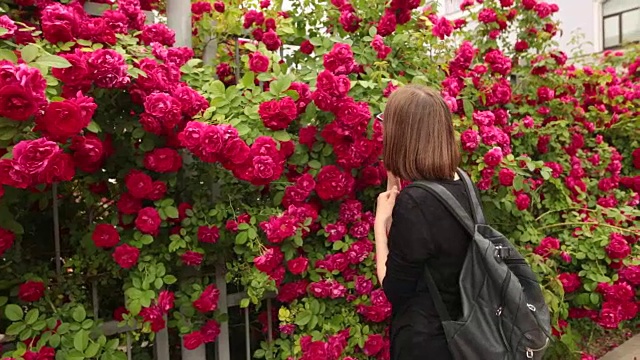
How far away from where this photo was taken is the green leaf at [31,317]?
193cm

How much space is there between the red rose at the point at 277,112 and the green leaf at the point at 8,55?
0.90 metres

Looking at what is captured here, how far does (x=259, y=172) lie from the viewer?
200cm

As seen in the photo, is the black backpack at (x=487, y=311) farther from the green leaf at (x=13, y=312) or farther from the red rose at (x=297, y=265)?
the green leaf at (x=13, y=312)

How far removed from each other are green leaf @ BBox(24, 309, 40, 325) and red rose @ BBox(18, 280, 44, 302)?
0.18ft

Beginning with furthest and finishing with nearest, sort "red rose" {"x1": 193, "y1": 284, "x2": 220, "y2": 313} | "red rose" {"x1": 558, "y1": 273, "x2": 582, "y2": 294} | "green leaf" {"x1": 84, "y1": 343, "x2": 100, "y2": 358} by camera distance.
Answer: "red rose" {"x1": 558, "y1": 273, "x2": 582, "y2": 294}
"red rose" {"x1": 193, "y1": 284, "x2": 220, "y2": 313}
"green leaf" {"x1": 84, "y1": 343, "x2": 100, "y2": 358}

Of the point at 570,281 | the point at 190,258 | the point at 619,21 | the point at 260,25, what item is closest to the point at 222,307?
the point at 190,258

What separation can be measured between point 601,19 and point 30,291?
19.7 meters

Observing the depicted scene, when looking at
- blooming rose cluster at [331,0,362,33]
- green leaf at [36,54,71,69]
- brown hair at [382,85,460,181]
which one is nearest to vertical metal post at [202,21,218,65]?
blooming rose cluster at [331,0,362,33]

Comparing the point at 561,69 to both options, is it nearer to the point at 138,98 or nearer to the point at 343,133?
the point at 343,133

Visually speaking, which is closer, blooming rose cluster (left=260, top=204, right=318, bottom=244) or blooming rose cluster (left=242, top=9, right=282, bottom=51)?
blooming rose cluster (left=260, top=204, right=318, bottom=244)

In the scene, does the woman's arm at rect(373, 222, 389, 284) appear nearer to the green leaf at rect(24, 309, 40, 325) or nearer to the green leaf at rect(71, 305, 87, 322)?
the green leaf at rect(71, 305, 87, 322)

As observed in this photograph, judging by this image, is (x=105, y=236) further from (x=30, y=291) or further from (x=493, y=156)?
(x=493, y=156)

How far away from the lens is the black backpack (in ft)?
5.32

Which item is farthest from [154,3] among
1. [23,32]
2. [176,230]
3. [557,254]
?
[557,254]
